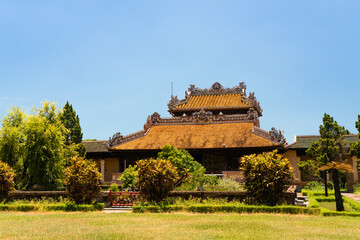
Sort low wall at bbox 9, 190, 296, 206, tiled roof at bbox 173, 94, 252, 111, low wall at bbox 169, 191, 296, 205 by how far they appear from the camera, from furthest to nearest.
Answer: tiled roof at bbox 173, 94, 252, 111 < low wall at bbox 9, 190, 296, 206 < low wall at bbox 169, 191, 296, 205

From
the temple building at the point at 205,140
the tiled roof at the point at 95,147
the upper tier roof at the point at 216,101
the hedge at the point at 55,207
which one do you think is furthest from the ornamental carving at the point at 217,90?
the hedge at the point at 55,207

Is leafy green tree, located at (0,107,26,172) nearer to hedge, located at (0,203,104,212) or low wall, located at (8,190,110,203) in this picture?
low wall, located at (8,190,110,203)

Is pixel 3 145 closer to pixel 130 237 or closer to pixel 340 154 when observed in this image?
pixel 130 237

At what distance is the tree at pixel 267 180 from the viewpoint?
1786cm

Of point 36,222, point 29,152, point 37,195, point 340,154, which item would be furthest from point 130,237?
point 340,154

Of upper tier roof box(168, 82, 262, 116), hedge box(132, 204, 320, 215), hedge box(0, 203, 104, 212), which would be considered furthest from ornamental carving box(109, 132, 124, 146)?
hedge box(132, 204, 320, 215)

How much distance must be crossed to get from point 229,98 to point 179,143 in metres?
13.0

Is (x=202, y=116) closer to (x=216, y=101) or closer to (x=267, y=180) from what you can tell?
(x=216, y=101)

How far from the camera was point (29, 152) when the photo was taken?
2780cm

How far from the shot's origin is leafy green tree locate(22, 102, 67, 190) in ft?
90.7

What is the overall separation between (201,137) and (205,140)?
2.76 ft

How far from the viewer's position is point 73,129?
37031 millimetres

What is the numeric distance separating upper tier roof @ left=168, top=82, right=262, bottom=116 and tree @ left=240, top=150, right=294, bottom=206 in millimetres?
23705

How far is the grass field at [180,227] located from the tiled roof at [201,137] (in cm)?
1691
